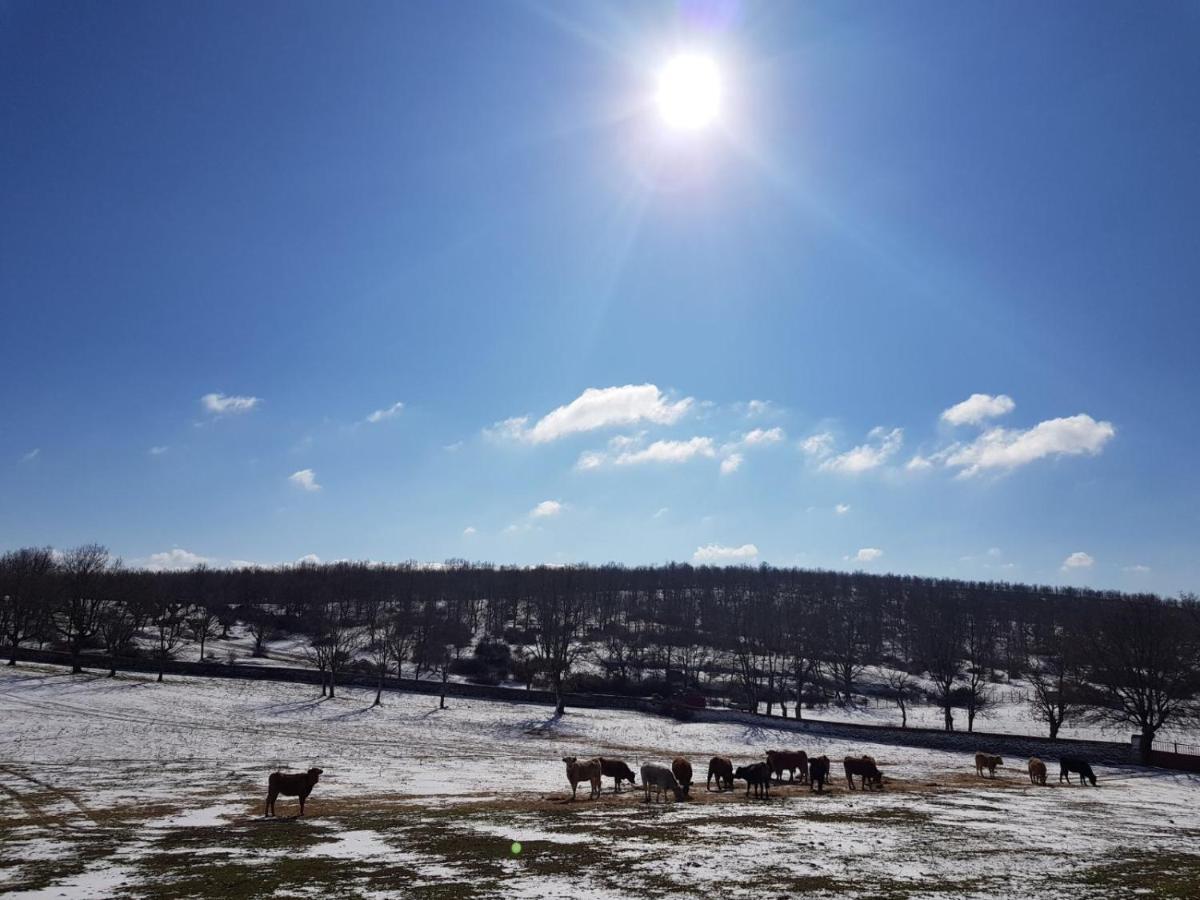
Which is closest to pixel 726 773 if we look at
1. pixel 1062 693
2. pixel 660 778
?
pixel 660 778

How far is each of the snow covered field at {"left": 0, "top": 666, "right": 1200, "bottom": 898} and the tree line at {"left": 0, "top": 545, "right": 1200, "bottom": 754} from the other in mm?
24042

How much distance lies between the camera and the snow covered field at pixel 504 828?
1368cm

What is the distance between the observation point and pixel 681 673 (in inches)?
4141

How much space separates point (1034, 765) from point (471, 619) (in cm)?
12208

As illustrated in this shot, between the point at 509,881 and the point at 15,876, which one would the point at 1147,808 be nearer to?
the point at 509,881

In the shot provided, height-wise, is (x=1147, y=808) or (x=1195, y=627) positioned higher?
(x=1195, y=627)

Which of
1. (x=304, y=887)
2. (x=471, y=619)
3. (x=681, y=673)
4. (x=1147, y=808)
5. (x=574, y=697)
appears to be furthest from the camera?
(x=471, y=619)

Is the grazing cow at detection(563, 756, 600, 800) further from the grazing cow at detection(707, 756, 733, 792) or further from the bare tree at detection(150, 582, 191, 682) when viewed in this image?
the bare tree at detection(150, 582, 191, 682)

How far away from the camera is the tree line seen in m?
65.2

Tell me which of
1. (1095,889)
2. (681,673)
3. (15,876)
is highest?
(1095,889)

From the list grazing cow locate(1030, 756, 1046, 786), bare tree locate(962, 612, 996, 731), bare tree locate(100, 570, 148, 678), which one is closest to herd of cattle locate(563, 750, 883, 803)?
grazing cow locate(1030, 756, 1046, 786)

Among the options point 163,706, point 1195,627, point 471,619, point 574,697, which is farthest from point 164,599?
point 1195,627

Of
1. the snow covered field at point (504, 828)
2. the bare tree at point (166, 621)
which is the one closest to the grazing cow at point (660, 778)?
the snow covered field at point (504, 828)

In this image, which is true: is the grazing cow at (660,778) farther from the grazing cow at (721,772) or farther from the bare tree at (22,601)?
the bare tree at (22,601)
